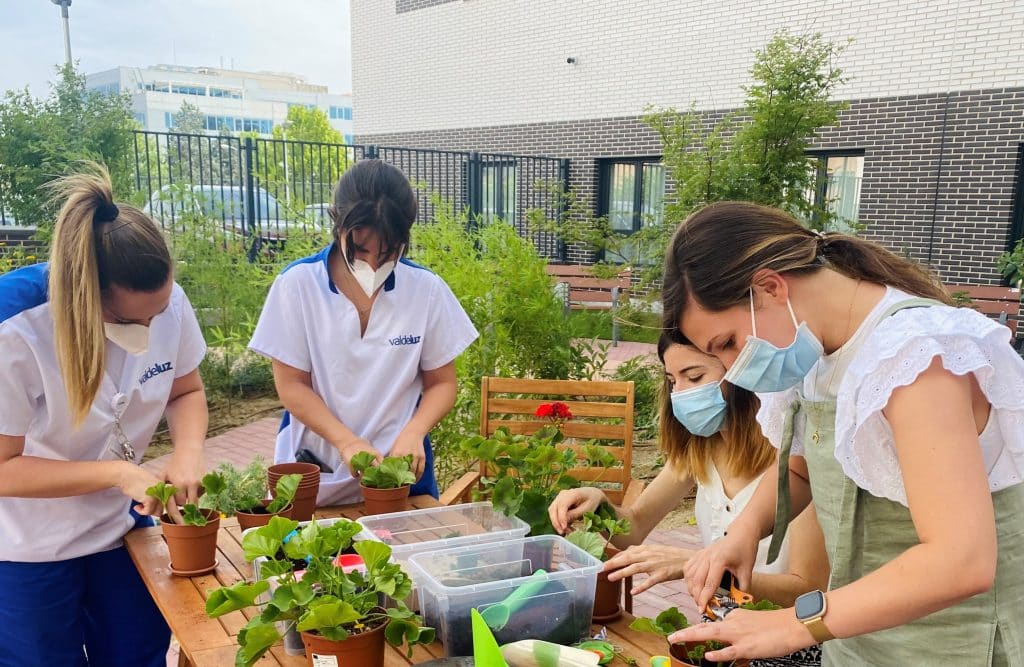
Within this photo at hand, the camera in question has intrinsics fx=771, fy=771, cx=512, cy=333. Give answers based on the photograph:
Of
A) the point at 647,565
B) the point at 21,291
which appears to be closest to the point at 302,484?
the point at 21,291

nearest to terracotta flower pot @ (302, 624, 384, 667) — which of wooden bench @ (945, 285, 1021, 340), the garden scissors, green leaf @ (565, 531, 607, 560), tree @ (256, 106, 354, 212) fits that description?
green leaf @ (565, 531, 607, 560)

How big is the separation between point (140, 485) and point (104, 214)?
24.0 inches

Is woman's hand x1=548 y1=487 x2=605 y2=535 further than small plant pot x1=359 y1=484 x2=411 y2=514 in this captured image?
No

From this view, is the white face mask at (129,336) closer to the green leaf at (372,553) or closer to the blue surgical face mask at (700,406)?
the green leaf at (372,553)

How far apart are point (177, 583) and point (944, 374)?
59.3 inches

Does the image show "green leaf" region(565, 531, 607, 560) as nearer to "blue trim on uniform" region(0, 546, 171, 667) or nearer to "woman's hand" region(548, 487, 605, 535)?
"woman's hand" region(548, 487, 605, 535)

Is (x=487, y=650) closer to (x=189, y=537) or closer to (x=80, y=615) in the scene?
(x=189, y=537)

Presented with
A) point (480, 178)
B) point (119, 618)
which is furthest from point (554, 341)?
point (480, 178)

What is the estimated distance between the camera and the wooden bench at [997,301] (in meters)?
8.00

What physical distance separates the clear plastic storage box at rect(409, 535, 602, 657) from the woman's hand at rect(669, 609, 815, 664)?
0.28 metres

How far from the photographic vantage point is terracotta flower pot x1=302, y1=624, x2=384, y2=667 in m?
1.17

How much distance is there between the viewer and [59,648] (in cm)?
181

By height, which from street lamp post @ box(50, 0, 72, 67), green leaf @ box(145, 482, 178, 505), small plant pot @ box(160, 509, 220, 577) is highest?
street lamp post @ box(50, 0, 72, 67)

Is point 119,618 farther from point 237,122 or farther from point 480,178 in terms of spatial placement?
point 237,122
